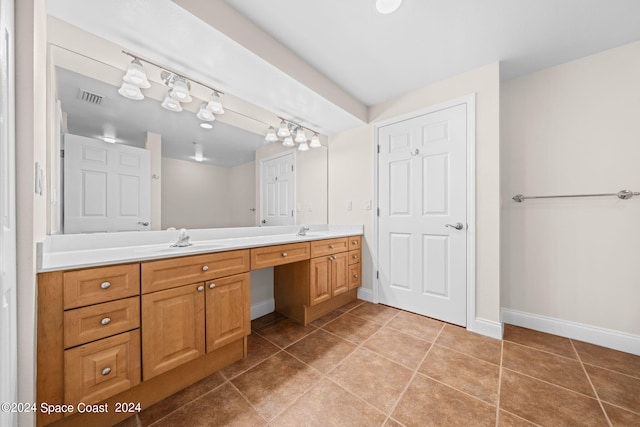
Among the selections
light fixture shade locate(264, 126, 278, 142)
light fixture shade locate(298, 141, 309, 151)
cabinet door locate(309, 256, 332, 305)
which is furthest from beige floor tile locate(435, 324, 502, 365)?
light fixture shade locate(264, 126, 278, 142)

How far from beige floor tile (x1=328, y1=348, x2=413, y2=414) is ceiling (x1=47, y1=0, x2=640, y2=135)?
211 cm

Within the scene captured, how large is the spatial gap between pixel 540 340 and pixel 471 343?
0.58 metres

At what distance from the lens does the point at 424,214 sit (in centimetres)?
231

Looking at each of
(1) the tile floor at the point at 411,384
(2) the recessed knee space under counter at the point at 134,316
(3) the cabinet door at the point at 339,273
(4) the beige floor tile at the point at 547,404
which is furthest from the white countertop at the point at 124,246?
(4) the beige floor tile at the point at 547,404

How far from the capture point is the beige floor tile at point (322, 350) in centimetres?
158

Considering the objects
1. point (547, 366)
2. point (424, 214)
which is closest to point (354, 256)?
point (424, 214)

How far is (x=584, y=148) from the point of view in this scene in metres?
1.86

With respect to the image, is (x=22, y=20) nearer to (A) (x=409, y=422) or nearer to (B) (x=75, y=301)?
(B) (x=75, y=301)

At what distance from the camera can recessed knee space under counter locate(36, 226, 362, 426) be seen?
3.05 feet

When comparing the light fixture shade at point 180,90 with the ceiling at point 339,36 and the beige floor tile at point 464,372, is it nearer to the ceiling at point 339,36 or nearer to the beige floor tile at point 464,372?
the ceiling at point 339,36

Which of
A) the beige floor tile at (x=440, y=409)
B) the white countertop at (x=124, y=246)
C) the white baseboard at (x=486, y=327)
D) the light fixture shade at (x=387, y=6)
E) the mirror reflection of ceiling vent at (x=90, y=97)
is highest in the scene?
the light fixture shade at (x=387, y=6)

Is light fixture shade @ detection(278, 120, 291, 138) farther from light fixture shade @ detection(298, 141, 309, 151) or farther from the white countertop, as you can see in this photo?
the white countertop

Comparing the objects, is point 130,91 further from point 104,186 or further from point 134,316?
point 134,316

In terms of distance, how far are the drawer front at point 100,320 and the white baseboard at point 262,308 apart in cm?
122
